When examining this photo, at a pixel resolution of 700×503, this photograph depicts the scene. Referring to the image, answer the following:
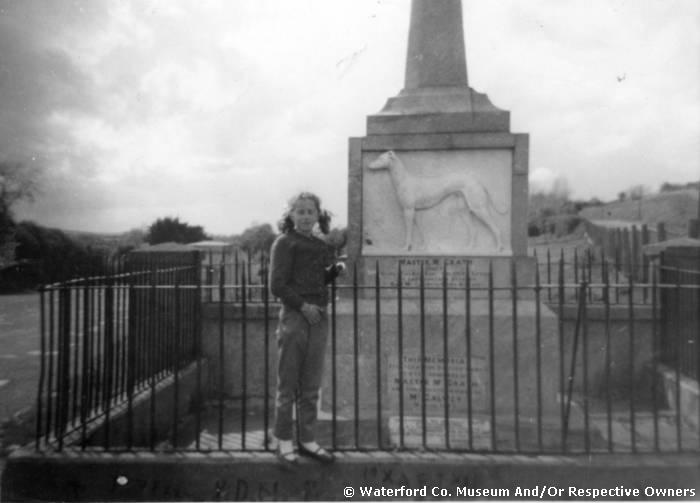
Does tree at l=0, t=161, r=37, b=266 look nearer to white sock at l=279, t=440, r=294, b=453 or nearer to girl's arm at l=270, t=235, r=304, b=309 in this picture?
girl's arm at l=270, t=235, r=304, b=309

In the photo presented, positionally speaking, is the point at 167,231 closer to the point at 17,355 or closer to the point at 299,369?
the point at 17,355

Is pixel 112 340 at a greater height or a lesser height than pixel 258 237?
lesser

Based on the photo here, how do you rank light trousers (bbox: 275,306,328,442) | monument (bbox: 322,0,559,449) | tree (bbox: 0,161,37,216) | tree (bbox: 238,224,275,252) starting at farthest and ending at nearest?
tree (bbox: 238,224,275,252) < tree (bbox: 0,161,37,216) < monument (bbox: 322,0,559,449) < light trousers (bbox: 275,306,328,442)

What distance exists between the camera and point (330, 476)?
3395 mm

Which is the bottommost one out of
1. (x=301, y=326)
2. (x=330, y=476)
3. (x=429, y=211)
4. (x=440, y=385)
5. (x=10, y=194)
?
(x=330, y=476)

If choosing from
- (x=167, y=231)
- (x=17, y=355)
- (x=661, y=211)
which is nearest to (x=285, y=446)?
(x=17, y=355)

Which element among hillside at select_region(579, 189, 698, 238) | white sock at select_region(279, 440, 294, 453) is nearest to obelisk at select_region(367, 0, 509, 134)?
white sock at select_region(279, 440, 294, 453)

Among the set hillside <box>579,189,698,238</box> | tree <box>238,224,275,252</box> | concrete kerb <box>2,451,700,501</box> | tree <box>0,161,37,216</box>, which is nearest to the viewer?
concrete kerb <box>2,451,700,501</box>

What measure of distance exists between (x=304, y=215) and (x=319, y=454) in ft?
5.08

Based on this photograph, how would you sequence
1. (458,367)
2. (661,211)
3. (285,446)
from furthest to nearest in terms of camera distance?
(661,211) → (458,367) → (285,446)

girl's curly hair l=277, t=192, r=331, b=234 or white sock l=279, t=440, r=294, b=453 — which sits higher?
girl's curly hair l=277, t=192, r=331, b=234

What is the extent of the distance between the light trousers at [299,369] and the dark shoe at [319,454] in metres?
0.07

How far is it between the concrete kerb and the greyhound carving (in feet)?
7.17

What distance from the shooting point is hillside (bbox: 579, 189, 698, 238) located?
33.0 ft
